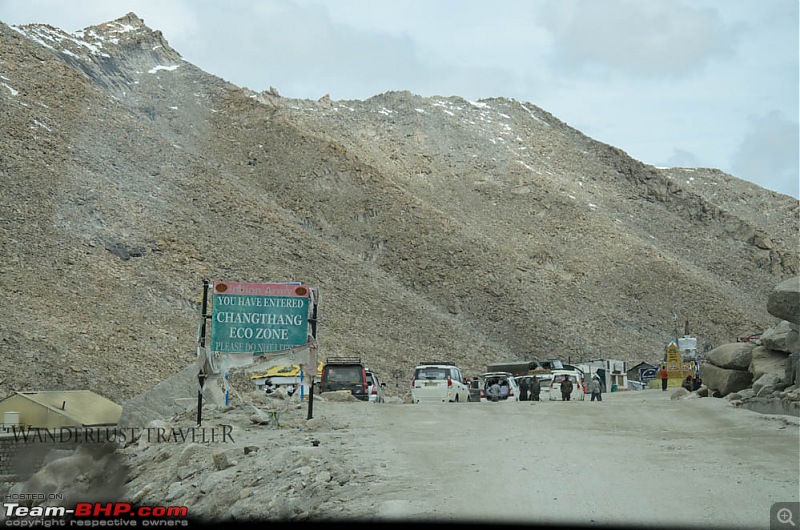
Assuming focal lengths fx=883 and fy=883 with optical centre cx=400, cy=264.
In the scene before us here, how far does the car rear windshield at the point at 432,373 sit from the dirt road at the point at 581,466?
874 centimetres

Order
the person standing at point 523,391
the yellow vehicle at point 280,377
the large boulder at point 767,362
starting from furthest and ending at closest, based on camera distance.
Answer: the person standing at point 523,391 < the yellow vehicle at point 280,377 < the large boulder at point 767,362

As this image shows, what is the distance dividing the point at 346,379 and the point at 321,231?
3899cm

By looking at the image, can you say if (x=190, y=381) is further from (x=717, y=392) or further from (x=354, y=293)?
(x=354, y=293)

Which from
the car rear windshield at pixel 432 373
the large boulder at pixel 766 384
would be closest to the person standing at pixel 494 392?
the car rear windshield at pixel 432 373

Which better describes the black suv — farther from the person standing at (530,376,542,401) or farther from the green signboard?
the green signboard

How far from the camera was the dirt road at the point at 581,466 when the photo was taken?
9.27 m

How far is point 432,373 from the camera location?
97.1ft

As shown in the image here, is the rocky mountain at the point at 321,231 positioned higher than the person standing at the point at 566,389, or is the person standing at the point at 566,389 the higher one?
the rocky mountain at the point at 321,231

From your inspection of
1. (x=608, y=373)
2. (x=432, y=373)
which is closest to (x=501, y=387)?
(x=432, y=373)

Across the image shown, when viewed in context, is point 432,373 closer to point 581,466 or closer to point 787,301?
point 787,301

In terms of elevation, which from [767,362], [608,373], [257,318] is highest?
[257,318]

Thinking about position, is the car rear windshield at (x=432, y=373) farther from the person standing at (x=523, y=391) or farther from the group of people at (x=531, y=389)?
the person standing at (x=523, y=391)

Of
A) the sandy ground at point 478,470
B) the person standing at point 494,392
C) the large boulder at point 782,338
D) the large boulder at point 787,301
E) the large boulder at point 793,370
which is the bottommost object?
the sandy ground at point 478,470

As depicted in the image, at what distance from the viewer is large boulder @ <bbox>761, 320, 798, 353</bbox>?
64.4ft
